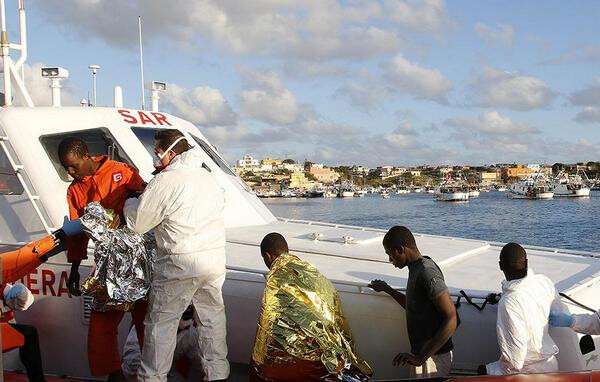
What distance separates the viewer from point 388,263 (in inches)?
201

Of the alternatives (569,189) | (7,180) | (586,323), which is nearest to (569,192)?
(569,189)

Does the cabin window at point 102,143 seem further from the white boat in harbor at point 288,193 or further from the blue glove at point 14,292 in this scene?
the white boat in harbor at point 288,193

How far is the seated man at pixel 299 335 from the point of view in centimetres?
359

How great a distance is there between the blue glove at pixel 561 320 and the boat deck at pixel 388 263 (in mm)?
595

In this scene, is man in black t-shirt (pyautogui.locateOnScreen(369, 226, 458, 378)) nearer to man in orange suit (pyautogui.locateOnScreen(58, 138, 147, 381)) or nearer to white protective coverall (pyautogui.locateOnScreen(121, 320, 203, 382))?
white protective coverall (pyautogui.locateOnScreen(121, 320, 203, 382))

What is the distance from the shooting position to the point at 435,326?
142 inches

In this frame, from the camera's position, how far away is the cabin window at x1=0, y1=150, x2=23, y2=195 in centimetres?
550

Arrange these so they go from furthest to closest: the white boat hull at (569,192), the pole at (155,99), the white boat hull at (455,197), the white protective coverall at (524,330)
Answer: the white boat hull at (569,192) → the white boat hull at (455,197) → the pole at (155,99) → the white protective coverall at (524,330)

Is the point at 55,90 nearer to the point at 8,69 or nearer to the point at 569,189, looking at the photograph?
the point at 8,69

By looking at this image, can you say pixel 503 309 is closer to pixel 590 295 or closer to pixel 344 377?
pixel 344 377

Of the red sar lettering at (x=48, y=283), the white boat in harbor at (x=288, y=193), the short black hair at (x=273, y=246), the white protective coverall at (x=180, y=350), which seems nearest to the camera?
the short black hair at (x=273, y=246)

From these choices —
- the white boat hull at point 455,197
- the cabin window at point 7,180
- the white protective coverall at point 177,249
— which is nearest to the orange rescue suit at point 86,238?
the white protective coverall at point 177,249

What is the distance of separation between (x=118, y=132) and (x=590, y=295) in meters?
4.53

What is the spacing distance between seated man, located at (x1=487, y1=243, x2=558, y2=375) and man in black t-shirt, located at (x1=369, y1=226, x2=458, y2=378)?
30cm
